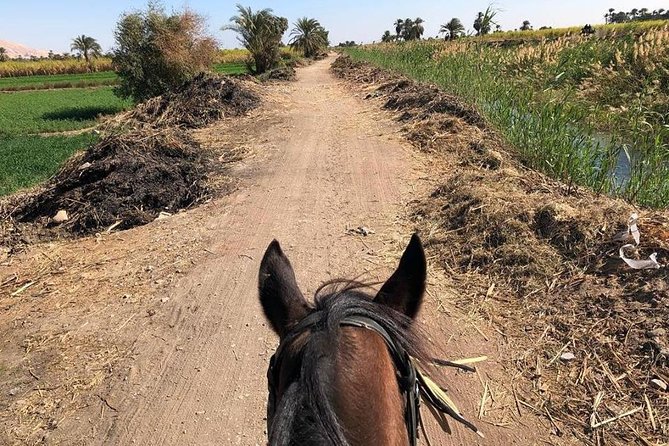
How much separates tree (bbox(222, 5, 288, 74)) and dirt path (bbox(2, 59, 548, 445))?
24.9m

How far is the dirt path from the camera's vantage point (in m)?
3.21

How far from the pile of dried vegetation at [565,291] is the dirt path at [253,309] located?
28 centimetres

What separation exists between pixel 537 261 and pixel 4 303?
5.54 metres

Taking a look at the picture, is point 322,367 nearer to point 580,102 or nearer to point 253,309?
point 253,309

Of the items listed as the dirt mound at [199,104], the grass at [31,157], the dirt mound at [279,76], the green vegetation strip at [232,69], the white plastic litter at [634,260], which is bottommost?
the grass at [31,157]

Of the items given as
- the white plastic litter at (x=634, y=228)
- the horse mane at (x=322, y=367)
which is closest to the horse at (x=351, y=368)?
the horse mane at (x=322, y=367)

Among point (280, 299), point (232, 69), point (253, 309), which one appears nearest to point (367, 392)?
point (280, 299)

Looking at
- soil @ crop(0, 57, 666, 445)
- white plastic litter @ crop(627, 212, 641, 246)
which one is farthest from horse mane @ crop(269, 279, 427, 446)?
white plastic litter @ crop(627, 212, 641, 246)

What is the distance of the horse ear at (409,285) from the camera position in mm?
1601

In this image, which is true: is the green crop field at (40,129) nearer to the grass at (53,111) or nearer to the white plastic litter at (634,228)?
the grass at (53,111)

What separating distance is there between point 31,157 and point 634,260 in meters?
14.7

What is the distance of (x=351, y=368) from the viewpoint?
4.01 ft

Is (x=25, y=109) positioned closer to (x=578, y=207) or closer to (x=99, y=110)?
(x=99, y=110)

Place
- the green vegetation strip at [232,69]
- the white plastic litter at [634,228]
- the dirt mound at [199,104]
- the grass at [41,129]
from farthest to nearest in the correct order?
the green vegetation strip at [232,69], the dirt mound at [199,104], the grass at [41,129], the white plastic litter at [634,228]
